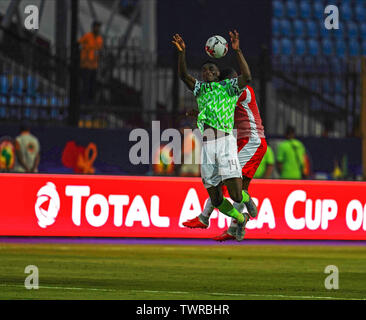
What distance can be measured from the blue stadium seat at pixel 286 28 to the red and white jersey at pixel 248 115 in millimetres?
32157

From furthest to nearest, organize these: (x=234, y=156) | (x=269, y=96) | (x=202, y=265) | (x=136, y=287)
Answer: (x=269, y=96)
(x=202, y=265)
(x=136, y=287)
(x=234, y=156)

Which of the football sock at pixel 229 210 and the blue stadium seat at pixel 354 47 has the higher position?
the blue stadium seat at pixel 354 47

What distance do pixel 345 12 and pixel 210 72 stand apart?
114 ft

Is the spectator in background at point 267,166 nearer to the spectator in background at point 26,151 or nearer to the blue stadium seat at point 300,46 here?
the spectator in background at point 26,151

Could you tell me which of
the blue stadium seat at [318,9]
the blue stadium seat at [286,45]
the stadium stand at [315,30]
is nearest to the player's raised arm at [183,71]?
the stadium stand at [315,30]

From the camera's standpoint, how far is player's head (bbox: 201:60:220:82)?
10523 millimetres

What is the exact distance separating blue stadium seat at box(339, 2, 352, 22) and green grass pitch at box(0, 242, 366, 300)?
22438 mm

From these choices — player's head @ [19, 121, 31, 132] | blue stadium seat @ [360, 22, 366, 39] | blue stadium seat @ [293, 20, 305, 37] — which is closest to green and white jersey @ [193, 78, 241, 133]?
player's head @ [19, 121, 31, 132]

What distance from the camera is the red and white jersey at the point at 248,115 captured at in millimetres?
11016

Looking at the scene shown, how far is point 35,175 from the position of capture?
21609mm

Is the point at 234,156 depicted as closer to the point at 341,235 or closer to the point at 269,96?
the point at 341,235

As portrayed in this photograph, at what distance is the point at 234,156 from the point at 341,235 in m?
12.0

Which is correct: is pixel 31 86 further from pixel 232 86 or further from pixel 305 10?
pixel 305 10
